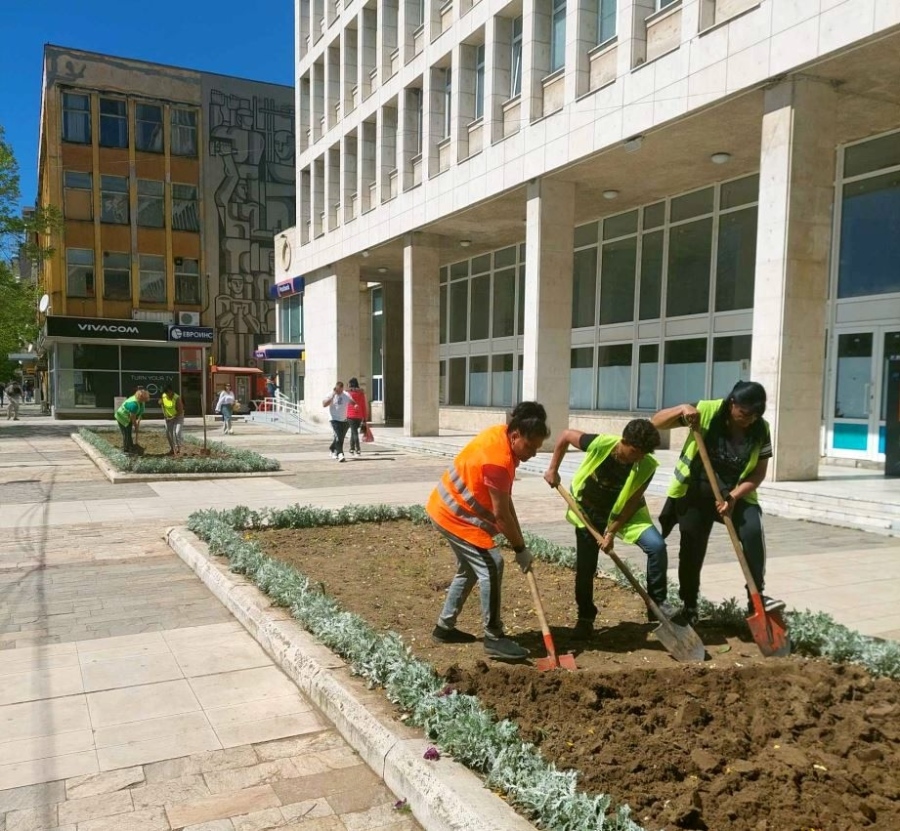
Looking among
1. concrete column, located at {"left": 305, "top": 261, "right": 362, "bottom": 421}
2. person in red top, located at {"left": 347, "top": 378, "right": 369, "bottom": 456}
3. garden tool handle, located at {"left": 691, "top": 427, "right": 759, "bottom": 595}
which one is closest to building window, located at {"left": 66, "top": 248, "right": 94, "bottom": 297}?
concrete column, located at {"left": 305, "top": 261, "right": 362, "bottom": 421}

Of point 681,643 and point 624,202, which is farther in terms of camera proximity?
point 624,202

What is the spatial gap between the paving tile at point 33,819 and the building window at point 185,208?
43542 millimetres

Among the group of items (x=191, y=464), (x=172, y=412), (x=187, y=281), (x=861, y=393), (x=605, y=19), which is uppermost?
(x=605, y=19)

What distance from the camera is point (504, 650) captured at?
13.8ft

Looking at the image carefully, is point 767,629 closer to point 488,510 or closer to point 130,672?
point 488,510

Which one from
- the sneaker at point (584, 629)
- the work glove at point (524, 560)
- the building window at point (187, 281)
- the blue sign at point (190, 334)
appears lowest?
the sneaker at point (584, 629)

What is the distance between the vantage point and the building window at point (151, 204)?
41.3 meters

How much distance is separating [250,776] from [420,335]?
62.0ft

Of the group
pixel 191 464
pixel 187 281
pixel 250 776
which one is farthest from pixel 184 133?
Result: pixel 250 776

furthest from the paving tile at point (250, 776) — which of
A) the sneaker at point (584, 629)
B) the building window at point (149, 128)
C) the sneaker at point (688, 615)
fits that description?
the building window at point (149, 128)

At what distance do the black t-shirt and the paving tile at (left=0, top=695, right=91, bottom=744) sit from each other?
305 cm

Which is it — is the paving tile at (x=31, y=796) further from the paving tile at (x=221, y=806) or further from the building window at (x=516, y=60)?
the building window at (x=516, y=60)

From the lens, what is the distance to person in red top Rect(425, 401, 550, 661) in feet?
13.0

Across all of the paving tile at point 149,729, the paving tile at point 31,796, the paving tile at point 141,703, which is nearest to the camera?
the paving tile at point 31,796
